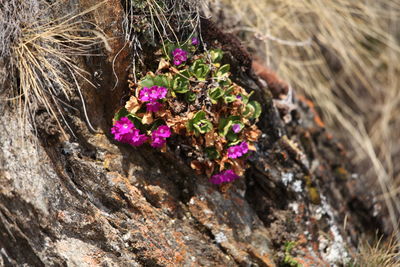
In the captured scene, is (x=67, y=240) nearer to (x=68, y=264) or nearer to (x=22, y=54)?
(x=68, y=264)

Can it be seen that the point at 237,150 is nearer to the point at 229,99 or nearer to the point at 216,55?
the point at 229,99

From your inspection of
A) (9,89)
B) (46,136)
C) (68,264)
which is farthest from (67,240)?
(9,89)

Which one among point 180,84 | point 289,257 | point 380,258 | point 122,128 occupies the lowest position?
point 380,258

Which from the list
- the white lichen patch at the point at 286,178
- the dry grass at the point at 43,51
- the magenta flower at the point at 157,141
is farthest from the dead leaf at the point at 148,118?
the white lichen patch at the point at 286,178

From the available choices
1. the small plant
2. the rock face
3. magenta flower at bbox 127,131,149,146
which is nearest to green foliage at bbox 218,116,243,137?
the small plant

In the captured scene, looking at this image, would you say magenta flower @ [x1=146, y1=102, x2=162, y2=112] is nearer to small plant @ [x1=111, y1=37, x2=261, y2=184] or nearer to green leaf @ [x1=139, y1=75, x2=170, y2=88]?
small plant @ [x1=111, y1=37, x2=261, y2=184]

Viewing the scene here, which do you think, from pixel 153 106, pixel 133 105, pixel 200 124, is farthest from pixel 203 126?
pixel 133 105

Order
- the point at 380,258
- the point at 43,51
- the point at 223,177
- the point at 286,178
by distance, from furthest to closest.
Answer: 1. the point at 286,178
2. the point at 380,258
3. the point at 223,177
4. the point at 43,51
